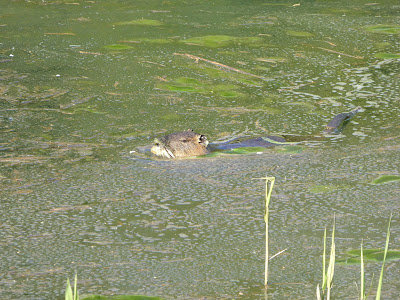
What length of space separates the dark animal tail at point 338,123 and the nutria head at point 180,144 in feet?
3.28

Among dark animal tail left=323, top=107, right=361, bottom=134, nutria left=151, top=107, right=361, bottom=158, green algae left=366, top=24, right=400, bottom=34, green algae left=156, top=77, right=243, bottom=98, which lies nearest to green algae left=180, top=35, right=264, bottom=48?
green algae left=156, top=77, right=243, bottom=98

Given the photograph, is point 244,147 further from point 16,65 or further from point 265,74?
point 16,65

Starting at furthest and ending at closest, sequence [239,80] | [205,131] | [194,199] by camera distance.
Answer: [239,80]
[205,131]
[194,199]

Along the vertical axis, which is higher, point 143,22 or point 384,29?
point 143,22

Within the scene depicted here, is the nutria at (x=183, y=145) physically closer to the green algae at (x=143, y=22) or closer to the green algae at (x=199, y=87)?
the green algae at (x=199, y=87)

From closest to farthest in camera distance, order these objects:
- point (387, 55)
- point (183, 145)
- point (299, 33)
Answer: point (183, 145) < point (387, 55) < point (299, 33)

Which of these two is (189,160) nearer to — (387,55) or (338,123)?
(338,123)

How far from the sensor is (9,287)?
2.59 metres

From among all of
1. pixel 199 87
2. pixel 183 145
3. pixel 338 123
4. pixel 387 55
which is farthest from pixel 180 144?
pixel 387 55

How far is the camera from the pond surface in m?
2.77

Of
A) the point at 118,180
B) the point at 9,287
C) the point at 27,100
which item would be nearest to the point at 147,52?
the point at 27,100

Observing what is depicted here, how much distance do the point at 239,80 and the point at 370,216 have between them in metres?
2.69

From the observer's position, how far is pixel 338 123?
465cm

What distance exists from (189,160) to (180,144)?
121mm
